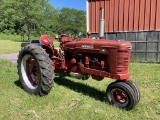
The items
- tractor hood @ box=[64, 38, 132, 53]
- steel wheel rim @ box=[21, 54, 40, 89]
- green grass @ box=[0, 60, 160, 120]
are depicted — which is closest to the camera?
green grass @ box=[0, 60, 160, 120]

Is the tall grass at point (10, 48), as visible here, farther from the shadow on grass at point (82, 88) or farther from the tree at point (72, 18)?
the tree at point (72, 18)

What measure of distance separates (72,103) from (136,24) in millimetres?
5517

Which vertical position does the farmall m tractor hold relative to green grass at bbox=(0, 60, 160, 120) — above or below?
above

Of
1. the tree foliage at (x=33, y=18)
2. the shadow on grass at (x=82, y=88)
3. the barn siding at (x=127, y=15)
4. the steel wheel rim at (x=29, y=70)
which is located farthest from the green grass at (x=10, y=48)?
the steel wheel rim at (x=29, y=70)

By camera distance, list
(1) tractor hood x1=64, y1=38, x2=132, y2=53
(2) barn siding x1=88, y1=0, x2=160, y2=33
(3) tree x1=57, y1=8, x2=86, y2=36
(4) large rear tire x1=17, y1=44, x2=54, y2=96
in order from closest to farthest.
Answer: (1) tractor hood x1=64, y1=38, x2=132, y2=53
(4) large rear tire x1=17, y1=44, x2=54, y2=96
(2) barn siding x1=88, y1=0, x2=160, y2=33
(3) tree x1=57, y1=8, x2=86, y2=36

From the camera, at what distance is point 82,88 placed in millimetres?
4684

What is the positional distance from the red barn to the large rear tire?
503cm

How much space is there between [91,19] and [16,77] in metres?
4.83

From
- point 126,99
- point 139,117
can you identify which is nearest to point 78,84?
point 126,99

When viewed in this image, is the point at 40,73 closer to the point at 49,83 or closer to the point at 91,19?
the point at 49,83

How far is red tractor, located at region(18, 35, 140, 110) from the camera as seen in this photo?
11.5 feet

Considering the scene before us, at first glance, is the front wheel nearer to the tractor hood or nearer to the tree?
the tractor hood

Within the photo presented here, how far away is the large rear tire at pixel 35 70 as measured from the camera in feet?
12.9

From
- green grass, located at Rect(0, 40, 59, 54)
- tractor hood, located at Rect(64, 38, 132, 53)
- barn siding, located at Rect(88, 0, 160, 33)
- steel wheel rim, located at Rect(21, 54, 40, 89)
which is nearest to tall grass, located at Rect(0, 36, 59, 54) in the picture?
green grass, located at Rect(0, 40, 59, 54)
